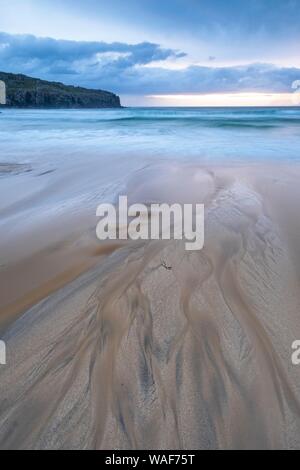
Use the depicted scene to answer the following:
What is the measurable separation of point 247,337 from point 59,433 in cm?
136

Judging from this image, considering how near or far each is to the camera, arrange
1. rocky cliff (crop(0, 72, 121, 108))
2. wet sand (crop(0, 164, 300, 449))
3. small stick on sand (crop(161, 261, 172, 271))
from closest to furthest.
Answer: wet sand (crop(0, 164, 300, 449)), small stick on sand (crop(161, 261, 172, 271)), rocky cliff (crop(0, 72, 121, 108))

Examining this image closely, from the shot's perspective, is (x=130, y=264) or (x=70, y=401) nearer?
(x=70, y=401)

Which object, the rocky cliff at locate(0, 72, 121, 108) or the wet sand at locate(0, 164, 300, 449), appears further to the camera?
the rocky cliff at locate(0, 72, 121, 108)

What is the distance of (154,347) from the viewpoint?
2.37 metres

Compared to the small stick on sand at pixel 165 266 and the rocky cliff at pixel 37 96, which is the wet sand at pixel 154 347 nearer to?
the small stick on sand at pixel 165 266

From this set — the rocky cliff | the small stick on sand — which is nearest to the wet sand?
the small stick on sand

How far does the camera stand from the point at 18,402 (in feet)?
6.47

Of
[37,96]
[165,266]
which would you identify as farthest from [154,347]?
[37,96]

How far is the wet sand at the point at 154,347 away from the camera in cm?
185

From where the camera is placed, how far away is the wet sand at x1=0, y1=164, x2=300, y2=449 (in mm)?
1849

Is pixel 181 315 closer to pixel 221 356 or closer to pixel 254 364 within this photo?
pixel 221 356

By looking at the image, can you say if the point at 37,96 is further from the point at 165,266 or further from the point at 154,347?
the point at 154,347

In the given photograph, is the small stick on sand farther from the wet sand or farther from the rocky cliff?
the rocky cliff

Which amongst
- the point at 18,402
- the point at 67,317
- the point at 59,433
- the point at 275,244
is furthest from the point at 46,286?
the point at 275,244
